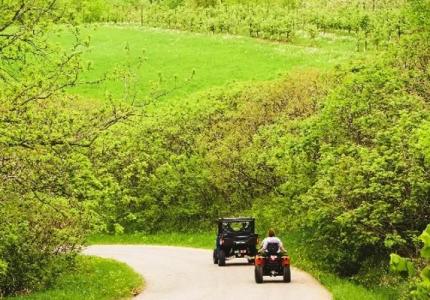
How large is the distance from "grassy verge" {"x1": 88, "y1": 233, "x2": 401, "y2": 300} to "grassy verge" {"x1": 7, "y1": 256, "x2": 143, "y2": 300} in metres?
6.19

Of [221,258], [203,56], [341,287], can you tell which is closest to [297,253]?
[221,258]

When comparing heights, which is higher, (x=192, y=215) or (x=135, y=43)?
(x=135, y=43)

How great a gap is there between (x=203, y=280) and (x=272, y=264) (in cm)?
295

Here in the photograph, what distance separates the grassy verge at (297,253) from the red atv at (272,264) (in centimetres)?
126

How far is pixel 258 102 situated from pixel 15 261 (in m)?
25.0

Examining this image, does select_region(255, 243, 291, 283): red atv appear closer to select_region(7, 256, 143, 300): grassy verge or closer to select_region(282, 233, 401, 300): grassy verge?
select_region(282, 233, 401, 300): grassy verge

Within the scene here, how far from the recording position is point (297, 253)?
101ft

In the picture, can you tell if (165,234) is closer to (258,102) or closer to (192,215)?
(192,215)

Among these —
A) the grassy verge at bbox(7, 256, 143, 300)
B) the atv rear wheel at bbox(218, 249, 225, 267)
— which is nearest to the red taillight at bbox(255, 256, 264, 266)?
the grassy verge at bbox(7, 256, 143, 300)

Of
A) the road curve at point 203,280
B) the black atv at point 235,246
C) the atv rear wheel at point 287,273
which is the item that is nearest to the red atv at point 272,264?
the atv rear wheel at point 287,273

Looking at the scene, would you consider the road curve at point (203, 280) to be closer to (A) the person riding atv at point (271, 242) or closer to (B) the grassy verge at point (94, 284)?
(B) the grassy verge at point (94, 284)

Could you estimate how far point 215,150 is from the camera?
43.3m

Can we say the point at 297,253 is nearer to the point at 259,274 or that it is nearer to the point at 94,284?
the point at 259,274

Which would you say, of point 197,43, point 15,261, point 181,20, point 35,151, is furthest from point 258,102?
point 181,20
